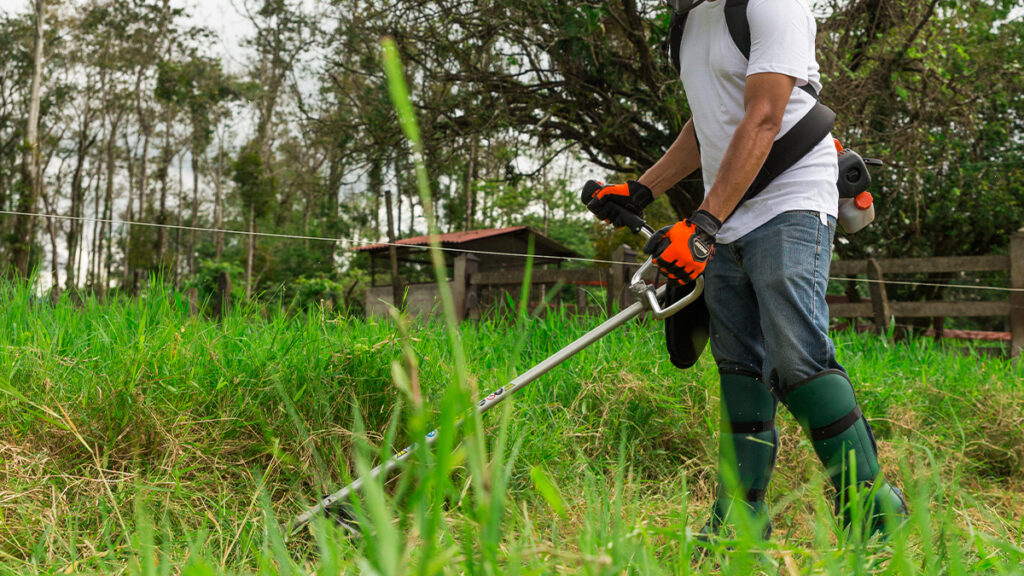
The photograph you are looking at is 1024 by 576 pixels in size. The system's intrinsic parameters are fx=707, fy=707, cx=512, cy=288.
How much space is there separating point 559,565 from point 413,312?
7.43ft

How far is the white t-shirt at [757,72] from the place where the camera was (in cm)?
189

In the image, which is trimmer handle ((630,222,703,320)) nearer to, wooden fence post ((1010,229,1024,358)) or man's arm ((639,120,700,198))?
man's arm ((639,120,700,198))

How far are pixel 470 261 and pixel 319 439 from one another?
24.4 ft

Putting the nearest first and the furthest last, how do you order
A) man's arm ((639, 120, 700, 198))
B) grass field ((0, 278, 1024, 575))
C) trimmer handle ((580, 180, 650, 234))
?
grass field ((0, 278, 1024, 575)), trimmer handle ((580, 180, 650, 234)), man's arm ((639, 120, 700, 198))

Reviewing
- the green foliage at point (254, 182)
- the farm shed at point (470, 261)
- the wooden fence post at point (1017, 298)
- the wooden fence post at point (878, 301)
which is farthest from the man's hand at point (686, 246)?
the green foliage at point (254, 182)

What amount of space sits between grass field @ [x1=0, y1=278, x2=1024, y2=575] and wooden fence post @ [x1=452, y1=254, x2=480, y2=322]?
5744mm

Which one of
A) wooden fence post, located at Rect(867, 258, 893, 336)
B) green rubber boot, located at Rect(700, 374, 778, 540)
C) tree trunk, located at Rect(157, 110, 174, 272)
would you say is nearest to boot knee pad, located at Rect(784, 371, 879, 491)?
green rubber boot, located at Rect(700, 374, 778, 540)

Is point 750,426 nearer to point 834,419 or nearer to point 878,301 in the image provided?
point 834,419

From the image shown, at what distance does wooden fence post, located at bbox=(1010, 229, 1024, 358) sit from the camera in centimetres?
600

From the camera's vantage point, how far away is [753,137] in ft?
6.14

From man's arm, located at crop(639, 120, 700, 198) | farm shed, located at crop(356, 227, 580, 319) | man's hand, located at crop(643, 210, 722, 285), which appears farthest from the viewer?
farm shed, located at crop(356, 227, 580, 319)

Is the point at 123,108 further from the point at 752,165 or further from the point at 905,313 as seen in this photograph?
the point at 752,165

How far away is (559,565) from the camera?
0.76 m

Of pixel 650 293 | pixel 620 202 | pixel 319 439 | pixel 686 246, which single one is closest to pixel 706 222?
pixel 686 246
